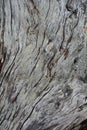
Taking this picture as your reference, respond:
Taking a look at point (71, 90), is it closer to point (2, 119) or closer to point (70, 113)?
point (70, 113)

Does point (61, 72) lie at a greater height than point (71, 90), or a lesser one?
greater

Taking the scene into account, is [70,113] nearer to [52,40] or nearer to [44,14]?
[52,40]

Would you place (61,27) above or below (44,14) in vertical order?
below

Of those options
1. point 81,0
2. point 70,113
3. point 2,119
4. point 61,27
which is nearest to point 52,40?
point 61,27

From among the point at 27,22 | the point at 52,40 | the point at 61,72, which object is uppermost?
the point at 27,22

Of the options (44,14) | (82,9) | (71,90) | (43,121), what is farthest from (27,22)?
(43,121)

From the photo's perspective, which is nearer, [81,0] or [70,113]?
[81,0]
